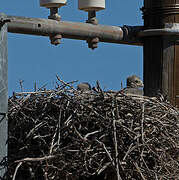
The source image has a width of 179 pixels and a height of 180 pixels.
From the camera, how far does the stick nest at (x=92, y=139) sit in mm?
5500

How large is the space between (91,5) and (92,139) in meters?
1.92

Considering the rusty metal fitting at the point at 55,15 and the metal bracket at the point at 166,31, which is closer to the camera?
the rusty metal fitting at the point at 55,15

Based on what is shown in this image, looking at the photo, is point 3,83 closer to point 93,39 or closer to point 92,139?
point 92,139

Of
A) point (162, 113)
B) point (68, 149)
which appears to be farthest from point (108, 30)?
point (68, 149)

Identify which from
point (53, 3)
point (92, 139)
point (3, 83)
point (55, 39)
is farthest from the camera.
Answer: point (53, 3)

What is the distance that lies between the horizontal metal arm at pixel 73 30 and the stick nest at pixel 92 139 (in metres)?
0.84

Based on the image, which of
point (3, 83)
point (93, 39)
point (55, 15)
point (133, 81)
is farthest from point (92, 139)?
point (133, 81)

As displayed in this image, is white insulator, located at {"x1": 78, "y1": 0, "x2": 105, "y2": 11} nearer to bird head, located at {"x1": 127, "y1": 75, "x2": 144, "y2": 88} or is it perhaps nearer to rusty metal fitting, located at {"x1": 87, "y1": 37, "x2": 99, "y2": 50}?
rusty metal fitting, located at {"x1": 87, "y1": 37, "x2": 99, "y2": 50}

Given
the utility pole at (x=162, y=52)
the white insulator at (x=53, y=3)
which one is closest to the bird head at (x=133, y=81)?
the utility pole at (x=162, y=52)

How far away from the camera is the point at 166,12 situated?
24.3 feet

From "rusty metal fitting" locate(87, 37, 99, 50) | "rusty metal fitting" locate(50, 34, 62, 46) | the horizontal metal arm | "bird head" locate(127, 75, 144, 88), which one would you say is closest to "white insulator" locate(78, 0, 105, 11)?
the horizontal metal arm

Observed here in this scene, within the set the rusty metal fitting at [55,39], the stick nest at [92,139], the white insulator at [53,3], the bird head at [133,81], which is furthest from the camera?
the bird head at [133,81]

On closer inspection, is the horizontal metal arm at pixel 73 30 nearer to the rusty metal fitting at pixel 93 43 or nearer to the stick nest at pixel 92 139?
the rusty metal fitting at pixel 93 43

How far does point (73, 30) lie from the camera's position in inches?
270
